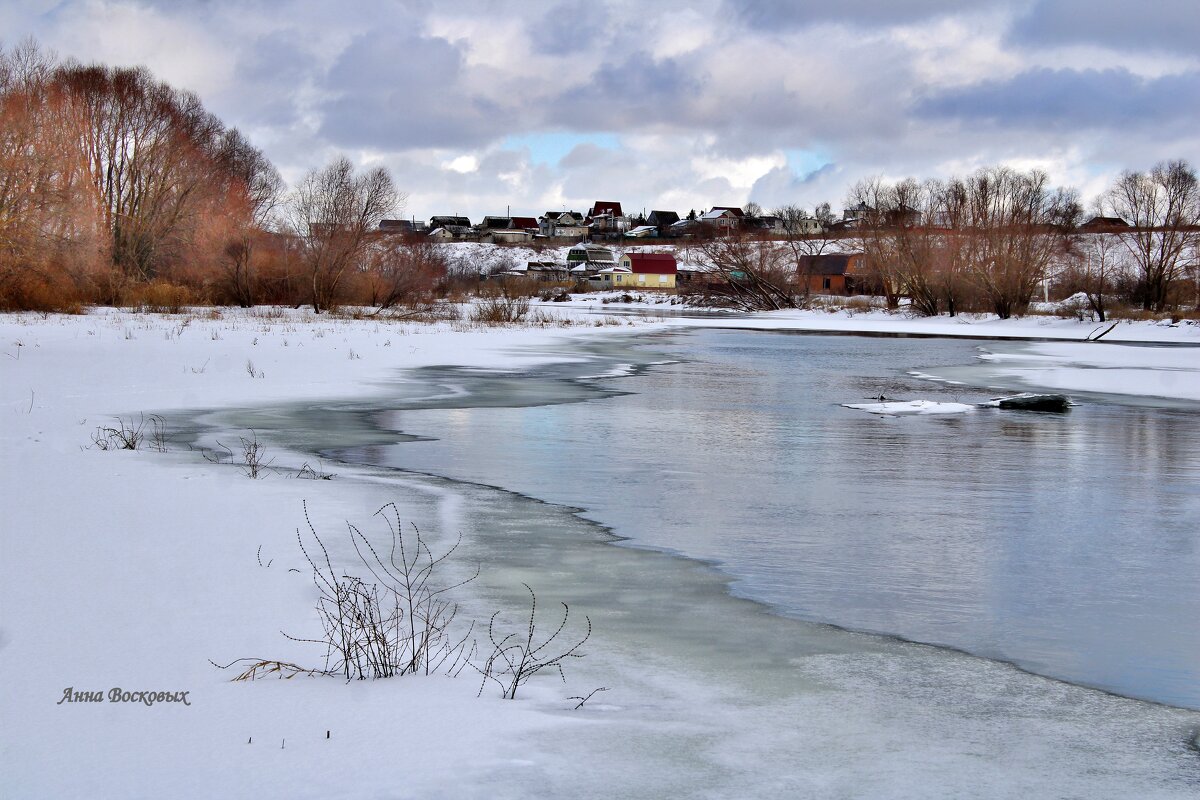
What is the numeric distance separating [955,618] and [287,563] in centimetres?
378

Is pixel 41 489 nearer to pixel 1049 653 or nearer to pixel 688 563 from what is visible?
pixel 688 563

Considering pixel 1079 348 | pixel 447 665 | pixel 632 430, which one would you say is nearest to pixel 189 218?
pixel 1079 348

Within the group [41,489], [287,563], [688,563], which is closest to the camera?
[287,563]

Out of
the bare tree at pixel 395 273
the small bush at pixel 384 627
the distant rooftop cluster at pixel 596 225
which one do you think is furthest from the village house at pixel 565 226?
the small bush at pixel 384 627

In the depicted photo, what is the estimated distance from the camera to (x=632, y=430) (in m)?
13.1

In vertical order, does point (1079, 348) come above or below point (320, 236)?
below

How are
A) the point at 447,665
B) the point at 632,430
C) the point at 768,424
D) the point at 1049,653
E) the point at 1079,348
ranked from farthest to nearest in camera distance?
the point at 1079,348, the point at 768,424, the point at 632,430, the point at 1049,653, the point at 447,665

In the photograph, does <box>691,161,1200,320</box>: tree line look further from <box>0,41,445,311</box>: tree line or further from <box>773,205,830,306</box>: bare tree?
<box>0,41,445,311</box>: tree line

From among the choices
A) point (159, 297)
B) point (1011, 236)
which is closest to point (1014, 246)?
point (1011, 236)

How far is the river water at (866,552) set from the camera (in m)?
4.27

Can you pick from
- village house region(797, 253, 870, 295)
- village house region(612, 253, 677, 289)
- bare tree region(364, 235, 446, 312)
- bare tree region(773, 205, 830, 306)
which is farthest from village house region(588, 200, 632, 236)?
bare tree region(364, 235, 446, 312)

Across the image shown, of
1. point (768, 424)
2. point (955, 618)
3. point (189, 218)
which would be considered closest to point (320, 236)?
point (189, 218)

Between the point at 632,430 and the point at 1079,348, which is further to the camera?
the point at 1079,348

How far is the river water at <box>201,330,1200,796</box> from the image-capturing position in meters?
4.27
